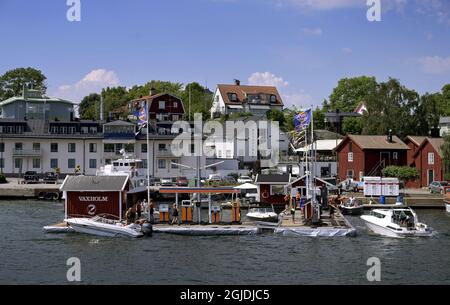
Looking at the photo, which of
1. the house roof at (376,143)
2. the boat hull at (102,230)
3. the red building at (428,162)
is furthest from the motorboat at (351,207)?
the house roof at (376,143)

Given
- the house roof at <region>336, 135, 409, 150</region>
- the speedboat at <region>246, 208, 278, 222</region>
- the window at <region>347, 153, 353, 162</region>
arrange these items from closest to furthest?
the speedboat at <region>246, 208, 278, 222</region> → the house roof at <region>336, 135, 409, 150</region> → the window at <region>347, 153, 353, 162</region>

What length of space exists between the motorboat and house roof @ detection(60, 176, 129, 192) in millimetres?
20855

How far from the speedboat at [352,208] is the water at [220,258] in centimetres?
1126

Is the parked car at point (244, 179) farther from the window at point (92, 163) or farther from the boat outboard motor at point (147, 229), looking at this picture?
the boat outboard motor at point (147, 229)

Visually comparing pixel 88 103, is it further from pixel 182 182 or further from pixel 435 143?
pixel 435 143

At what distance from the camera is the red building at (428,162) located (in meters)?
77.7

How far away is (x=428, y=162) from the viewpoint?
79.2 m

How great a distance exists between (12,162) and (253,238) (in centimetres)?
5519

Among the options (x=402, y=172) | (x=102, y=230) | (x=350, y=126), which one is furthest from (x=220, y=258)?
(x=350, y=126)

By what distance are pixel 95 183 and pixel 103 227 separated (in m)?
4.04

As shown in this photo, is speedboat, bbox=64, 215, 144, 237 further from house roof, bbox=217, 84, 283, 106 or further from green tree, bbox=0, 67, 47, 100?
green tree, bbox=0, 67, 47, 100

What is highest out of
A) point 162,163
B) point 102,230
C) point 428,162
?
point 162,163

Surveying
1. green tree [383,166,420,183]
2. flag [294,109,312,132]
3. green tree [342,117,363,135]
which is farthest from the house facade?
flag [294,109,312,132]

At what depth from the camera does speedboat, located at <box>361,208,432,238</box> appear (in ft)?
139
